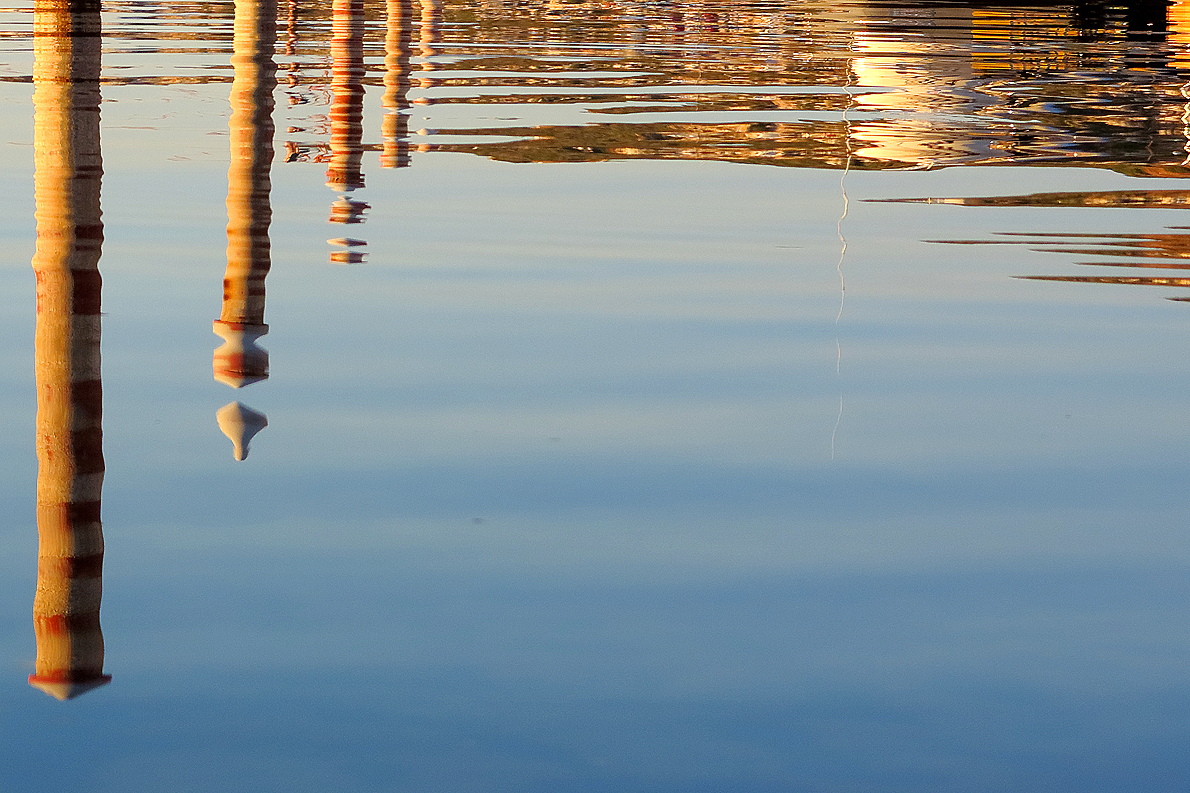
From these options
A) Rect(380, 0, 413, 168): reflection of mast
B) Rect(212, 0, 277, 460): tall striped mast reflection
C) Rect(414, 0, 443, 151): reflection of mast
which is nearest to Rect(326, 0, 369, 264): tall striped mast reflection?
Rect(380, 0, 413, 168): reflection of mast

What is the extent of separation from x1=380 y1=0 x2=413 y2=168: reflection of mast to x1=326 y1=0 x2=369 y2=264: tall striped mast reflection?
1.10 ft

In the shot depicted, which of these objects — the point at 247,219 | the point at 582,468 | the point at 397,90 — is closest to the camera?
the point at 582,468

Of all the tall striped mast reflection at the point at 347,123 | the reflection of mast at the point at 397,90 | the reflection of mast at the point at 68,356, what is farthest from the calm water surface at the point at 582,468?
the reflection of mast at the point at 397,90

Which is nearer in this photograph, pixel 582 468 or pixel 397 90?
pixel 582 468

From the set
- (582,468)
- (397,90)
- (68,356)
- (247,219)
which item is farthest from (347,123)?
(68,356)

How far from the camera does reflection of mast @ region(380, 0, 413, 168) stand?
19.5 meters

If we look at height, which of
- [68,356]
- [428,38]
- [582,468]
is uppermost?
[428,38]

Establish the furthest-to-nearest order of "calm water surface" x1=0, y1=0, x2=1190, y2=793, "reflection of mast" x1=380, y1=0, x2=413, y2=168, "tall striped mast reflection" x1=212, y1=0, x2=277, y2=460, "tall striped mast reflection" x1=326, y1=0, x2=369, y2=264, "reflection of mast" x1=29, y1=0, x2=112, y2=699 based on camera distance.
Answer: "reflection of mast" x1=380, y1=0, x2=413, y2=168, "tall striped mast reflection" x1=326, y1=0, x2=369, y2=264, "tall striped mast reflection" x1=212, y1=0, x2=277, y2=460, "reflection of mast" x1=29, y1=0, x2=112, y2=699, "calm water surface" x1=0, y1=0, x2=1190, y2=793

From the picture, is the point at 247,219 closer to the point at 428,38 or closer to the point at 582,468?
the point at 582,468

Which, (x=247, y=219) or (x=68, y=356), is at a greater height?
(x=247, y=219)

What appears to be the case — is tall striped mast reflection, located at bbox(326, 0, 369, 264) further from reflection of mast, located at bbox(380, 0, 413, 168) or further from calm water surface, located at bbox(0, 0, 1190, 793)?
reflection of mast, located at bbox(380, 0, 413, 168)

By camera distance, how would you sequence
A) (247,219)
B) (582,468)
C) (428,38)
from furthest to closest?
(428,38) → (247,219) → (582,468)

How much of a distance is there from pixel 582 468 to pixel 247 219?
5.83 metres

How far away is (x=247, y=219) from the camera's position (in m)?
13.7
